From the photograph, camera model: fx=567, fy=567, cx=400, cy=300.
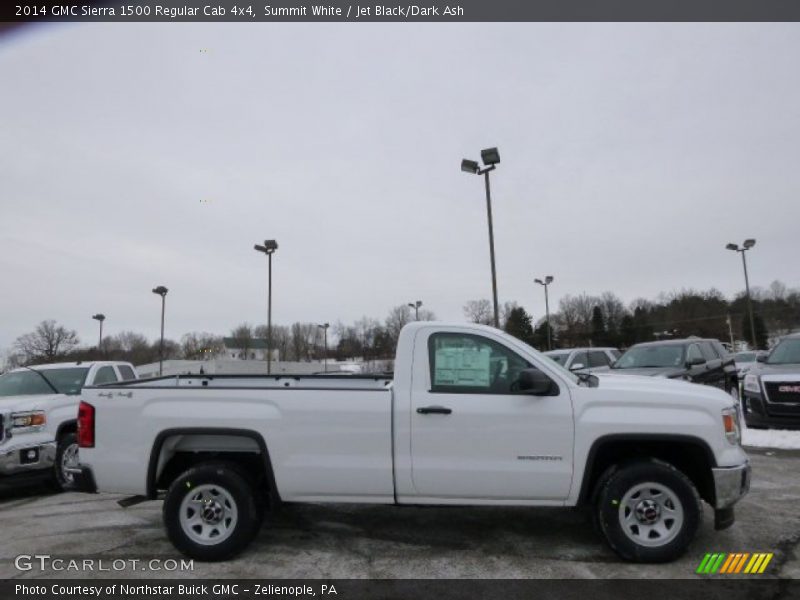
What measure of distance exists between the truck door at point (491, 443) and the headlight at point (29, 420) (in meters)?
5.64

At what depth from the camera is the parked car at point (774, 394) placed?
31.1ft

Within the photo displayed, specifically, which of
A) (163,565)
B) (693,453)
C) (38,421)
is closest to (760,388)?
(693,453)

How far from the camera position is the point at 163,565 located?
471 centimetres

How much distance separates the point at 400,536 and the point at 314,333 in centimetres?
11153

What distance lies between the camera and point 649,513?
4.62 m

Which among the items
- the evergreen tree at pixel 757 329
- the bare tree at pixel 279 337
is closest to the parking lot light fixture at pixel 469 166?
the evergreen tree at pixel 757 329

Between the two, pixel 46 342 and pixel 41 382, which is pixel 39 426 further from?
pixel 46 342

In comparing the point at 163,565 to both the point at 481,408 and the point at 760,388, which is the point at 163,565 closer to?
the point at 481,408

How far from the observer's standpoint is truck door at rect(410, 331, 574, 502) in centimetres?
465

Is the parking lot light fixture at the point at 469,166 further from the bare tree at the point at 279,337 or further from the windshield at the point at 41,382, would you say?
the bare tree at the point at 279,337

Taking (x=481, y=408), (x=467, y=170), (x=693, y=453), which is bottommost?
(x=693, y=453)

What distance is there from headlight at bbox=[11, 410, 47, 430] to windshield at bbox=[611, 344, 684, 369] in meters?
10.8

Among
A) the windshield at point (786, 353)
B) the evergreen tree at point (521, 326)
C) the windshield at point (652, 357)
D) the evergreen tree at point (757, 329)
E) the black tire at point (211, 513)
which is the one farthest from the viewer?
the evergreen tree at point (757, 329)

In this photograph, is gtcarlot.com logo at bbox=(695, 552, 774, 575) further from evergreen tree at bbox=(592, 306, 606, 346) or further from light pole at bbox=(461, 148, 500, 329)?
evergreen tree at bbox=(592, 306, 606, 346)
